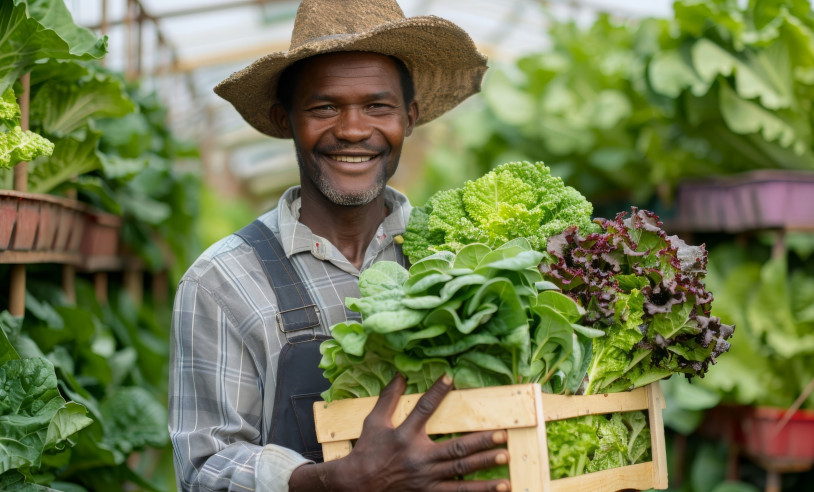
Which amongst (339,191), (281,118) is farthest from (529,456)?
(281,118)

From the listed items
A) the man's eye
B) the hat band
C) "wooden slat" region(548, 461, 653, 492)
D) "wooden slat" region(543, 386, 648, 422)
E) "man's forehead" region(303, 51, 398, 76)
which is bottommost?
"wooden slat" region(548, 461, 653, 492)

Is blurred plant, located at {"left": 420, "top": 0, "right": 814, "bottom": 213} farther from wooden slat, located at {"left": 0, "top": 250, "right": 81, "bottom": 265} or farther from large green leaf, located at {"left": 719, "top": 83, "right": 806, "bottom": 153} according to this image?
wooden slat, located at {"left": 0, "top": 250, "right": 81, "bottom": 265}

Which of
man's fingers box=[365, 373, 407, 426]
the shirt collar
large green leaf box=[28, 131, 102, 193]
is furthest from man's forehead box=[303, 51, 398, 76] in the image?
large green leaf box=[28, 131, 102, 193]

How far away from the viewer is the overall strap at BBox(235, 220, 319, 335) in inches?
86.8

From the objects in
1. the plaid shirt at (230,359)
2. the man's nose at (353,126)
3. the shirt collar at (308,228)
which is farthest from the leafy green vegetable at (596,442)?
the man's nose at (353,126)

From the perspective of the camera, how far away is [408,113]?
2.69m

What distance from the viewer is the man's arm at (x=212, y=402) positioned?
2004mm

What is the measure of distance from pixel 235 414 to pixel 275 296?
31 centimetres

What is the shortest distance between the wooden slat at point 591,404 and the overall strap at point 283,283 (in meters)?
0.65

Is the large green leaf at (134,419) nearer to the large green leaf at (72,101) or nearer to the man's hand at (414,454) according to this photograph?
the large green leaf at (72,101)

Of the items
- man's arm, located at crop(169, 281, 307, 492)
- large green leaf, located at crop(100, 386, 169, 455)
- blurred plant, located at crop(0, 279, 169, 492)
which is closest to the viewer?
man's arm, located at crop(169, 281, 307, 492)

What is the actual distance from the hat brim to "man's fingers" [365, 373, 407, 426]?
0.92 m

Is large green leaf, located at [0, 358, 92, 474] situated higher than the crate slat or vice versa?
large green leaf, located at [0, 358, 92, 474]

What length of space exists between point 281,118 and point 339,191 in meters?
0.42
